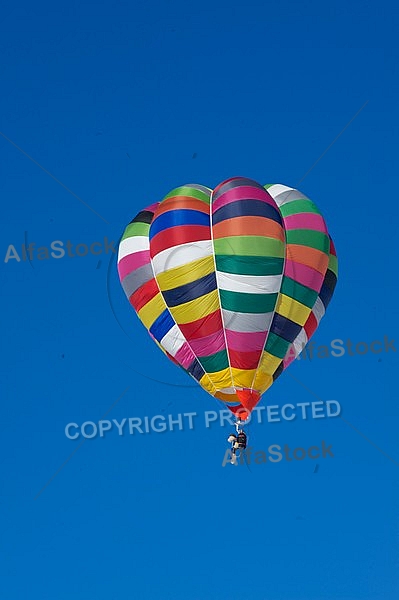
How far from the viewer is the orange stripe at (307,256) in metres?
24.1

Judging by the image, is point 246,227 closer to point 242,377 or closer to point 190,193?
point 190,193

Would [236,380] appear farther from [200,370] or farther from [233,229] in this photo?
[233,229]

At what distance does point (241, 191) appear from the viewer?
2408cm

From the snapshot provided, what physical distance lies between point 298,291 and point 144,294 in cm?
266

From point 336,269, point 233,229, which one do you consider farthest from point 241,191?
point 336,269

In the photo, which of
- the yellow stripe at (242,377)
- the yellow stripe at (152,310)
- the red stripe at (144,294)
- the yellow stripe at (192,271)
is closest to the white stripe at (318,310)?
the yellow stripe at (242,377)

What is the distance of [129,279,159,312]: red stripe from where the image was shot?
24.5 meters

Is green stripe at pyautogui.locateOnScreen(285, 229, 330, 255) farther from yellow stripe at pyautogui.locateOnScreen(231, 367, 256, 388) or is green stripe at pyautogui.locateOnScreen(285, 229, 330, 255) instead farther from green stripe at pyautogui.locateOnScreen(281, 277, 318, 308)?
yellow stripe at pyautogui.locateOnScreen(231, 367, 256, 388)

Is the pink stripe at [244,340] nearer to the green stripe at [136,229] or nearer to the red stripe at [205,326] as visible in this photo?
the red stripe at [205,326]

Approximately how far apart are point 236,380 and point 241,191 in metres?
3.17

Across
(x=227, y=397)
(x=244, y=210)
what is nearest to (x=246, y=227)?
(x=244, y=210)

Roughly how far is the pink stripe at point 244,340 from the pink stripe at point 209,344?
0.14m

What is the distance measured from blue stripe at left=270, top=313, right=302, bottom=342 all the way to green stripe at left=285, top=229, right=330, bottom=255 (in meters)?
1.32

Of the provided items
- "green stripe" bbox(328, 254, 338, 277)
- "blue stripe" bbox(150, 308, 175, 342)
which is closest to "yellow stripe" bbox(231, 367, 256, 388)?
"blue stripe" bbox(150, 308, 175, 342)
